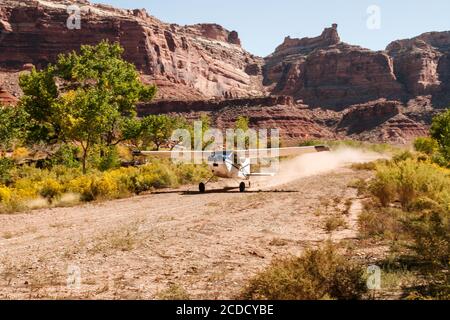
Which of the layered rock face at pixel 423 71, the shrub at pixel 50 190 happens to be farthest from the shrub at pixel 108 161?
the layered rock face at pixel 423 71

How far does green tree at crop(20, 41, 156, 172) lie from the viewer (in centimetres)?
2530

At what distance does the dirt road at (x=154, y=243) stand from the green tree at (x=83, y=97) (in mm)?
9902

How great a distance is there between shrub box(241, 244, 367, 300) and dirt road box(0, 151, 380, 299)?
0.50 metres

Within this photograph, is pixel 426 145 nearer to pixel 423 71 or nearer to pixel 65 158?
pixel 65 158

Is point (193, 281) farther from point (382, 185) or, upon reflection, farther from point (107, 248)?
point (382, 185)

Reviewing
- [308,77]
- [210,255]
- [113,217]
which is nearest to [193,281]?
[210,255]

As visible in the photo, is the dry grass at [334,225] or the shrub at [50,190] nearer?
the dry grass at [334,225]

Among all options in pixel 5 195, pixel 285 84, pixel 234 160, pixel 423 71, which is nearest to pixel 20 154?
pixel 5 195

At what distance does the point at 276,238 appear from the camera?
32.4 ft

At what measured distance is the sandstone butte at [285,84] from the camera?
134 m

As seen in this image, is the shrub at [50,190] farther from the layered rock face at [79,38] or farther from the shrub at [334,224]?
the layered rock face at [79,38]

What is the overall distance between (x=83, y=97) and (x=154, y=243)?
18082 millimetres

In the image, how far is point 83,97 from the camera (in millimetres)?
25109

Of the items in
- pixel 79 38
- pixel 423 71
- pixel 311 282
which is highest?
pixel 79 38
